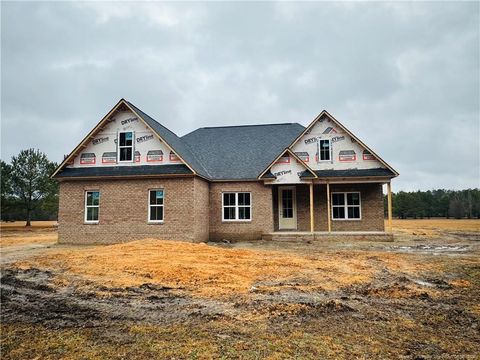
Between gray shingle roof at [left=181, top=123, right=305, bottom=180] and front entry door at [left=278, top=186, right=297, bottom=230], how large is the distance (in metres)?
2.00

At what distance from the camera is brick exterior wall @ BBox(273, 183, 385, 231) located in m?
20.3

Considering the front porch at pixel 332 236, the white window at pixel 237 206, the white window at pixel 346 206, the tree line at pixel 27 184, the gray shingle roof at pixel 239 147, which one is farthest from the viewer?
the tree line at pixel 27 184

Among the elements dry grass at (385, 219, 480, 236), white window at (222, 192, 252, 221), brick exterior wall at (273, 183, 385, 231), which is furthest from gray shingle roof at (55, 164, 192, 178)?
dry grass at (385, 219, 480, 236)

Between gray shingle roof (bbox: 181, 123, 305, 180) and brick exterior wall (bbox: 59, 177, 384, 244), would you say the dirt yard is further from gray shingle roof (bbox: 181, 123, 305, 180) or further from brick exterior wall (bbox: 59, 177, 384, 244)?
gray shingle roof (bbox: 181, 123, 305, 180)

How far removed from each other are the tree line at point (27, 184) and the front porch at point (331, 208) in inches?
1149

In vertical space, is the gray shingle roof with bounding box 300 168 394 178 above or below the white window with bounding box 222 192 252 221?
above

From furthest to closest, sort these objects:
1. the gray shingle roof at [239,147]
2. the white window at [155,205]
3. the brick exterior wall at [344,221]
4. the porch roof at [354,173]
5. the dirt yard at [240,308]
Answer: the gray shingle roof at [239,147]
the brick exterior wall at [344,221]
the porch roof at [354,173]
the white window at [155,205]
the dirt yard at [240,308]

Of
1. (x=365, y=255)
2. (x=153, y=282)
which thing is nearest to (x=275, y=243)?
(x=365, y=255)

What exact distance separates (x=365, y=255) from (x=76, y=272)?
9.68m

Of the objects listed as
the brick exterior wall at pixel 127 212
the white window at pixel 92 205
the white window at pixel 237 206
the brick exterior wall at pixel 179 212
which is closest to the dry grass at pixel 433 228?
the brick exterior wall at pixel 179 212

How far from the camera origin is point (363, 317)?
607 cm

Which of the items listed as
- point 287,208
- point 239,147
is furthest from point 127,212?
point 287,208

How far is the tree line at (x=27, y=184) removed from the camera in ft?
129

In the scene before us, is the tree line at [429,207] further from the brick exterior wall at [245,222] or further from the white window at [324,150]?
the brick exterior wall at [245,222]
